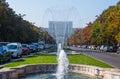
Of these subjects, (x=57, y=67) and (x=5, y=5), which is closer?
(x=57, y=67)

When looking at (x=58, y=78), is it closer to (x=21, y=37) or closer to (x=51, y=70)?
(x=51, y=70)

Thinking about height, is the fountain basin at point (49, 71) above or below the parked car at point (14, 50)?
below

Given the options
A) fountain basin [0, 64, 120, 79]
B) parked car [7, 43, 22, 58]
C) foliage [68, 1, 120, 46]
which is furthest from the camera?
foliage [68, 1, 120, 46]

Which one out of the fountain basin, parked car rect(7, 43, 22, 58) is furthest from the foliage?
the fountain basin

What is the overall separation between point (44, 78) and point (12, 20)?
55952mm

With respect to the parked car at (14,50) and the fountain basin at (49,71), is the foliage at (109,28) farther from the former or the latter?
the fountain basin at (49,71)

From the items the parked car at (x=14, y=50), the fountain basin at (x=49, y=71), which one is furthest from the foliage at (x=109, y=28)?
the fountain basin at (x=49, y=71)

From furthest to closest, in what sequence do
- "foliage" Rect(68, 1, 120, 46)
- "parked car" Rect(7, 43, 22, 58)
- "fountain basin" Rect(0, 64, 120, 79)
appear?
"foliage" Rect(68, 1, 120, 46) < "parked car" Rect(7, 43, 22, 58) < "fountain basin" Rect(0, 64, 120, 79)

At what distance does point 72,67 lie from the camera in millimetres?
23750

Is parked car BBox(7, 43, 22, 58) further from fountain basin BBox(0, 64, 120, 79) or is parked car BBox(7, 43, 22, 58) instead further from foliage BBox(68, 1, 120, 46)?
foliage BBox(68, 1, 120, 46)

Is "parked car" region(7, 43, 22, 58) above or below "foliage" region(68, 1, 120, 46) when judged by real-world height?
below

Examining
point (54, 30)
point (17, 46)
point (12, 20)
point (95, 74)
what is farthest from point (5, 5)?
point (95, 74)

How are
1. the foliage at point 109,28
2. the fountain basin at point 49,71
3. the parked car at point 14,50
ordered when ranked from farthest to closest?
the foliage at point 109,28, the parked car at point 14,50, the fountain basin at point 49,71

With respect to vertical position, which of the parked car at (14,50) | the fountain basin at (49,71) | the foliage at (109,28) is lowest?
the fountain basin at (49,71)
